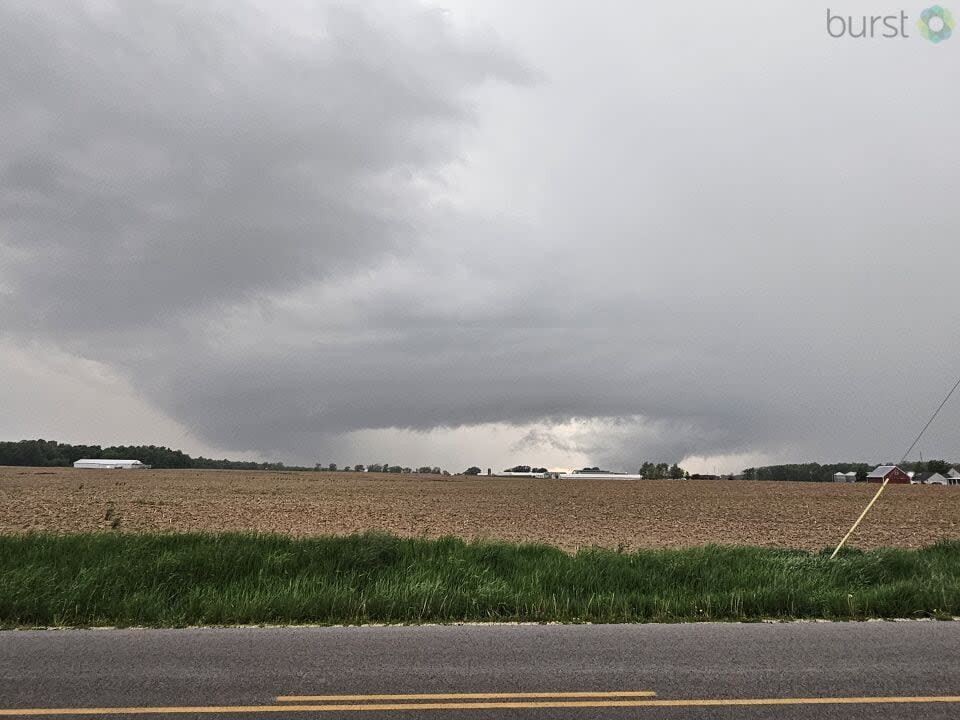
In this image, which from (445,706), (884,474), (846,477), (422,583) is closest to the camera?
(445,706)

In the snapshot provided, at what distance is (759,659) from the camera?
7375mm

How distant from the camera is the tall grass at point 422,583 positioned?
9.98 meters

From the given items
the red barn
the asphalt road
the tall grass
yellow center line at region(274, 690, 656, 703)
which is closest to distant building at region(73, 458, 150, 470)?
the red barn

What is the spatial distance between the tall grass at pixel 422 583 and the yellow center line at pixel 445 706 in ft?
11.7

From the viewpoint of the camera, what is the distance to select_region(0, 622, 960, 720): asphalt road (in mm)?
5977

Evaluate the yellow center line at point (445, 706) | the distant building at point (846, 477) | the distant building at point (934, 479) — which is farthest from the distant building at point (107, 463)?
the yellow center line at point (445, 706)

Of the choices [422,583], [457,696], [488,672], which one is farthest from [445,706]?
[422,583]

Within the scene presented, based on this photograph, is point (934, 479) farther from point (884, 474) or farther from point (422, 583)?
point (422, 583)

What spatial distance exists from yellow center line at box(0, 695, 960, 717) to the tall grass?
3572 mm

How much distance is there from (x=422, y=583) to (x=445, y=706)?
16.2ft

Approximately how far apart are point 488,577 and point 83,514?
3105cm

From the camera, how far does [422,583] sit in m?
10.9

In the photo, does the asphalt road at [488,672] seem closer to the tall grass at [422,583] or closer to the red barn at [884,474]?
the tall grass at [422,583]

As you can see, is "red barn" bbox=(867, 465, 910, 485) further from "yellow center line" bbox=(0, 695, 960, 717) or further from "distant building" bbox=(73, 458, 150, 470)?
"distant building" bbox=(73, 458, 150, 470)
